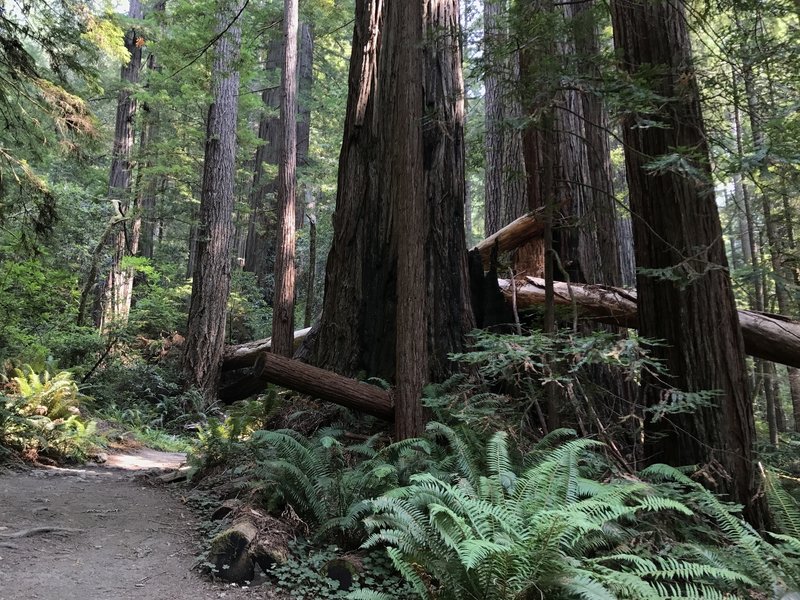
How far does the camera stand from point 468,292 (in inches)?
268

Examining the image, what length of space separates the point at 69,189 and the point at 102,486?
11376 millimetres

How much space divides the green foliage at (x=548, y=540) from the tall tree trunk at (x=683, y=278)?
666mm

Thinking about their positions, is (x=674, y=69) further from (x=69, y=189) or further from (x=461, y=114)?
(x=69, y=189)

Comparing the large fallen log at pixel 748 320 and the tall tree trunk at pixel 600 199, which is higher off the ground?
the tall tree trunk at pixel 600 199

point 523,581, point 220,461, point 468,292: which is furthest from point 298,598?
point 468,292

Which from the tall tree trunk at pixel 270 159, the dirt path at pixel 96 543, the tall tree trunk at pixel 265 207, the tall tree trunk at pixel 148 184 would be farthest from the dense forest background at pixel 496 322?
the tall tree trunk at pixel 270 159

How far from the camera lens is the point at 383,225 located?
275 inches

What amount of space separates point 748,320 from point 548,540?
5.21 metres

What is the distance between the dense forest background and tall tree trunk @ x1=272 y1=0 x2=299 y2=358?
6 centimetres

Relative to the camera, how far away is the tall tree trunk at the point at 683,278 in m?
4.20

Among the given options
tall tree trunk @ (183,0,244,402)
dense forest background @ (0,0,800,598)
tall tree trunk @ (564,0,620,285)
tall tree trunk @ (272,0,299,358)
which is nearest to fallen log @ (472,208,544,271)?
dense forest background @ (0,0,800,598)

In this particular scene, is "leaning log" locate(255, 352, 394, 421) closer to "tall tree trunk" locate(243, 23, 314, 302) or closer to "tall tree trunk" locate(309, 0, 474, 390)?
"tall tree trunk" locate(309, 0, 474, 390)

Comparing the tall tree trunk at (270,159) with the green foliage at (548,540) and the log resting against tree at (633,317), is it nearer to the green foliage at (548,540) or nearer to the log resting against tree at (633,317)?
the log resting against tree at (633,317)

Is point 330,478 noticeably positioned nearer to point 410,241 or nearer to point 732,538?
point 410,241
